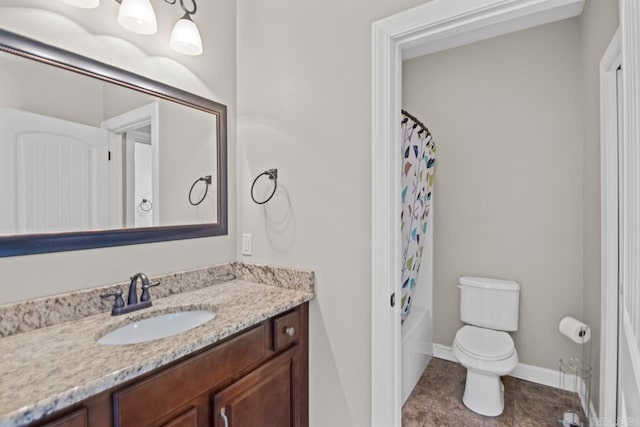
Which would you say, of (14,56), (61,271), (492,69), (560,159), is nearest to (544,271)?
(560,159)

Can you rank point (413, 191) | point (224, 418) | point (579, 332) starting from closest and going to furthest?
point (224, 418)
point (579, 332)
point (413, 191)

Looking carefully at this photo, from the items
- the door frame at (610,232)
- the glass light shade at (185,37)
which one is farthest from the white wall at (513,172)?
the glass light shade at (185,37)

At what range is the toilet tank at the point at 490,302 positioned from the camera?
2387 mm

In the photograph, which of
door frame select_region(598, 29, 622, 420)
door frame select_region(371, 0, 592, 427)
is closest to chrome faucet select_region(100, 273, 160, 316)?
door frame select_region(371, 0, 592, 427)

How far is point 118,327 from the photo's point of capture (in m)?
1.13

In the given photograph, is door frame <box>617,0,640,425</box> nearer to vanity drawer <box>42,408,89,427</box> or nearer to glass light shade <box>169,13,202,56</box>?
vanity drawer <box>42,408,89,427</box>

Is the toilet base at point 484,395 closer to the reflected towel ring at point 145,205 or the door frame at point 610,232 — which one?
the door frame at point 610,232

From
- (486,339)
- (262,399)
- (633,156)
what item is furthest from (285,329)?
(486,339)

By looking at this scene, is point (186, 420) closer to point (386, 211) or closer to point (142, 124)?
point (386, 211)

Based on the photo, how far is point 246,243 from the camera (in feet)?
5.82

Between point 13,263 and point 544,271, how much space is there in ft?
9.93

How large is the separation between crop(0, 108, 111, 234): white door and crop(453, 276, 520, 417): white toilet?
2.25 m

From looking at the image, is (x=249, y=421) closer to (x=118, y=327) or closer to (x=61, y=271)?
(x=118, y=327)

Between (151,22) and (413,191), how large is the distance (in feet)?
5.58
